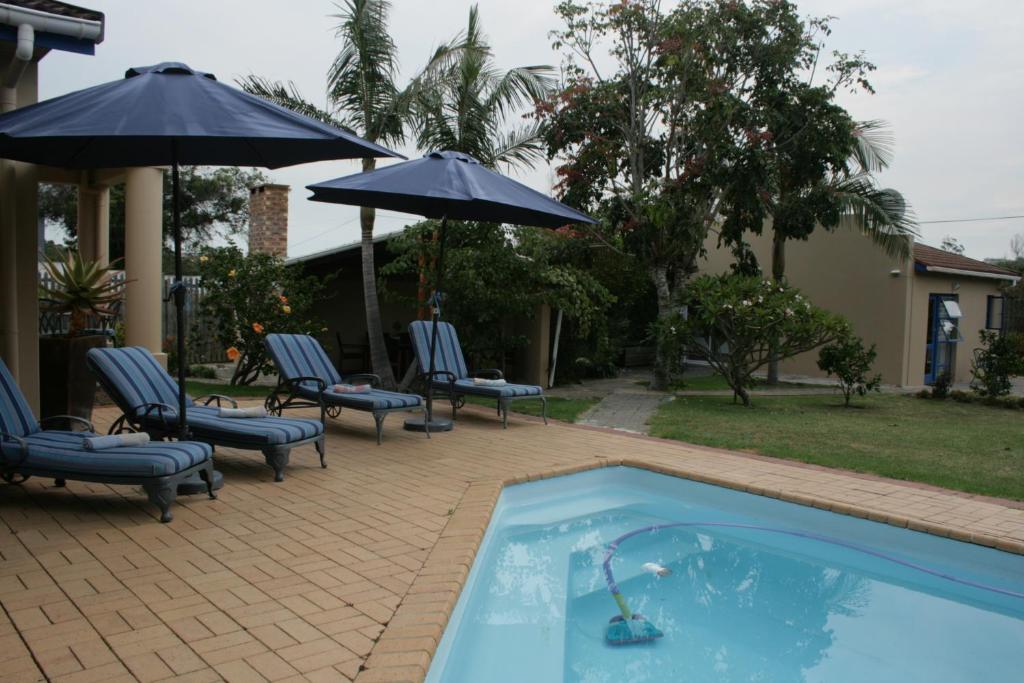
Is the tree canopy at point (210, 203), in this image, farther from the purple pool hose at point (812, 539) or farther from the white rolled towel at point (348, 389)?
the purple pool hose at point (812, 539)

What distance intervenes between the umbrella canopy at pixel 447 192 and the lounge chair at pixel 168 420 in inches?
96.1

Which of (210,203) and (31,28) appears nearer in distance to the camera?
(31,28)

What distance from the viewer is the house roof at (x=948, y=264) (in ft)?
61.0

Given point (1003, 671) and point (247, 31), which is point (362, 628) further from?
point (247, 31)

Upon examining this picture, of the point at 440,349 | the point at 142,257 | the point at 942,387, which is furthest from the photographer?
the point at 942,387

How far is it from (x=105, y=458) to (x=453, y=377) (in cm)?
509

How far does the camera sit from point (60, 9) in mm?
5984

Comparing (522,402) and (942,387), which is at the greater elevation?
(942,387)

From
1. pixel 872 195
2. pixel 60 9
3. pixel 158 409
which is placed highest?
pixel 872 195

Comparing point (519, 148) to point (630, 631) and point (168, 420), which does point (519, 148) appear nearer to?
point (168, 420)

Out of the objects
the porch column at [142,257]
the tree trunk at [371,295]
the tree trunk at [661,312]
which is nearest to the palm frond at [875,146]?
the tree trunk at [661,312]

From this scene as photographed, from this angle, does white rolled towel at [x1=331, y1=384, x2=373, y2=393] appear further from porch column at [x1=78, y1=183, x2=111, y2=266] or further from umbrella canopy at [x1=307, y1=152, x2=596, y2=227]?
porch column at [x1=78, y1=183, x2=111, y2=266]

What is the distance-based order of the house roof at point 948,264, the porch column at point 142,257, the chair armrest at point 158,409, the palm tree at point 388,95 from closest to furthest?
1. the chair armrest at point 158,409
2. the porch column at point 142,257
3. the palm tree at point 388,95
4. the house roof at point 948,264

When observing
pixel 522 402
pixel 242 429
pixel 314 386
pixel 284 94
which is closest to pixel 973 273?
pixel 522 402
